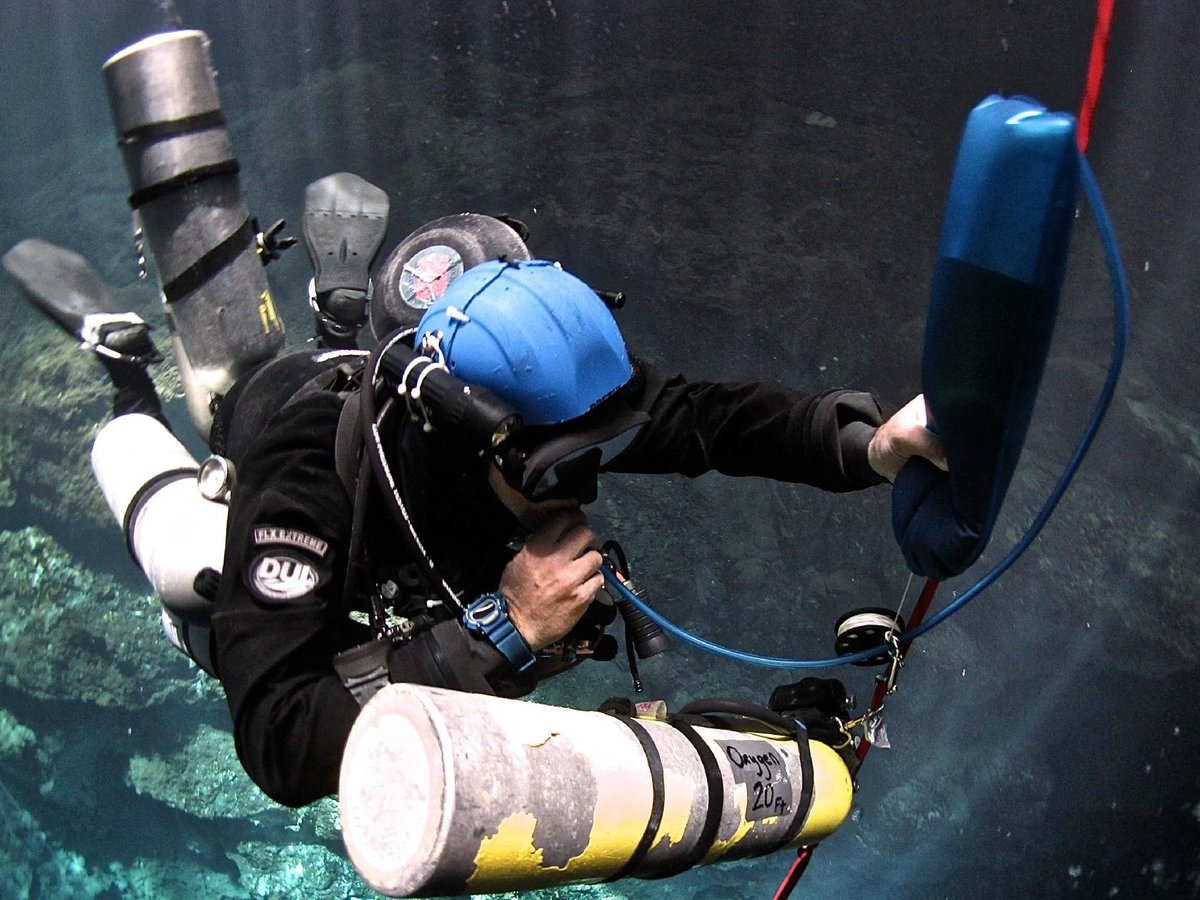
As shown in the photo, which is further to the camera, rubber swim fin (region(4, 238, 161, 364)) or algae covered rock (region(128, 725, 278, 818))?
algae covered rock (region(128, 725, 278, 818))

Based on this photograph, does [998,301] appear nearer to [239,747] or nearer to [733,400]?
[733,400]

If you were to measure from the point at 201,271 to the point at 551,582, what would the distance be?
1964 mm

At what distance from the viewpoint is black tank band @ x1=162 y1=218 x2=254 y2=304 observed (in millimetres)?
2996

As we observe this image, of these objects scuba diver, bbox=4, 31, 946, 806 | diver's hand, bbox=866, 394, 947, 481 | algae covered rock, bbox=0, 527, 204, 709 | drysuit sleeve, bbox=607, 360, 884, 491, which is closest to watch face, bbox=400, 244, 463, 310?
scuba diver, bbox=4, 31, 946, 806

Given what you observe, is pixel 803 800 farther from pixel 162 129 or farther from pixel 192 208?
pixel 162 129

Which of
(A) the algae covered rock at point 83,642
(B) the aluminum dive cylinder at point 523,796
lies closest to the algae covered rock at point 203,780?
(A) the algae covered rock at point 83,642

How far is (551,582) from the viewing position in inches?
67.8

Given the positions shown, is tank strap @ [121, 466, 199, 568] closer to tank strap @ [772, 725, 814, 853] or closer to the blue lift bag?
tank strap @ [772, 725, 814, 853]

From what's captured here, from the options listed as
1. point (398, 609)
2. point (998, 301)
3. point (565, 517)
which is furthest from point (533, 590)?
point (998, 301)

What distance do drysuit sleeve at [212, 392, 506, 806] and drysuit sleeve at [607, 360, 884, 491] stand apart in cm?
62

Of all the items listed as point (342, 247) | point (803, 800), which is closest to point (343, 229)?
point (342, 247)

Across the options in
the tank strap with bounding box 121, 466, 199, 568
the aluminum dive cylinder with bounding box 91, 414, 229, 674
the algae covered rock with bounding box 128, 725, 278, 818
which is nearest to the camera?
the aluminum dive cylinder with bounding box 91, 414, 229, 674

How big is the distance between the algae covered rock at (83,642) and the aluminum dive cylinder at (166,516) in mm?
4973

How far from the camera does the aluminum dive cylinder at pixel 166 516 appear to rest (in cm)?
239
